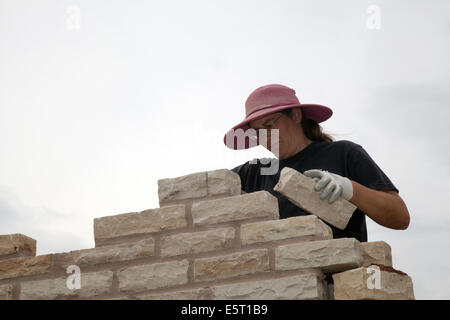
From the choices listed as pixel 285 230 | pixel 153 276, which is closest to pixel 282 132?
pixel 285 230

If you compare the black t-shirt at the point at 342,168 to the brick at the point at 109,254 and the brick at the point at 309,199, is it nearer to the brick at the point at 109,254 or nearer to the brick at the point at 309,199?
the brick at the point at 309,199

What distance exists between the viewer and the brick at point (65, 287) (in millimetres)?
3850

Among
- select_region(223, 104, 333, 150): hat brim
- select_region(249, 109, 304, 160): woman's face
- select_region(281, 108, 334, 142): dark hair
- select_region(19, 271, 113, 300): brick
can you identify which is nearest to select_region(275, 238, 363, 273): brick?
select_region(19, 271, 113, 300): brick

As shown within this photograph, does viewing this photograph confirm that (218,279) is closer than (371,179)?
Yes

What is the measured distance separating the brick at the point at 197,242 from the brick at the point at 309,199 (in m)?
0.47

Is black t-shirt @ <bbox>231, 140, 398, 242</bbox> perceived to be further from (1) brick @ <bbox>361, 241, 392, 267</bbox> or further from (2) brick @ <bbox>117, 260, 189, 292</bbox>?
(2) brick @ <bbox>117, 260, 189, 292</bbox>

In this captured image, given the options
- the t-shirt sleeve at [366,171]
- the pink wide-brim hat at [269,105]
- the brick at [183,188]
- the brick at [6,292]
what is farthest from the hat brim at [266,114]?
the brick at [6,292]

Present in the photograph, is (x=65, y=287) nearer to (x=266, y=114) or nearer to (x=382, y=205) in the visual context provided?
(x=266, y=114)

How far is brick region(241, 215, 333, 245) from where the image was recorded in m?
3.54
